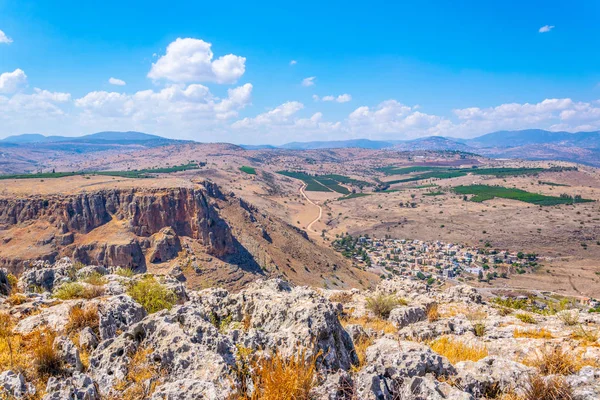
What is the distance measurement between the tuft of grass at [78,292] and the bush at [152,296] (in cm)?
86

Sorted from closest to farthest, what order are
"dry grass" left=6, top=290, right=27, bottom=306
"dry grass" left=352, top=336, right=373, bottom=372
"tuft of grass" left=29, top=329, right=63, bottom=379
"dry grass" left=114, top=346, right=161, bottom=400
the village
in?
"dry grass" left=114, top=346, right=161, bottom=400 < "tuft of grass" left=29, top=329, right=63, bottom=379 < "dry grass" left=352, top=336, right=373, bottom=372 < "dry grass" left=6, top=290, right=27, bottom=306 < the village

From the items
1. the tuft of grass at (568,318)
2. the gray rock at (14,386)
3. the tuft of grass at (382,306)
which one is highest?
the gray rock at (14,386)

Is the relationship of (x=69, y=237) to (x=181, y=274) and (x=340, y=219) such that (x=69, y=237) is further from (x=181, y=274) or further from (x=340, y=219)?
(x=340, y=219)

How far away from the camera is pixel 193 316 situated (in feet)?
20.1

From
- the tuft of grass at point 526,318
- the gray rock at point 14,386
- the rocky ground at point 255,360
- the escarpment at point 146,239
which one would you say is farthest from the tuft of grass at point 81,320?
the escarpment at point 146,239

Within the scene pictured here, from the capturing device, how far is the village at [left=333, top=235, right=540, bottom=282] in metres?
67.9

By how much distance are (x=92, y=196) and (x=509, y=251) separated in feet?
292

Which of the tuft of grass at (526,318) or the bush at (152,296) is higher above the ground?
the bush at (152,296)

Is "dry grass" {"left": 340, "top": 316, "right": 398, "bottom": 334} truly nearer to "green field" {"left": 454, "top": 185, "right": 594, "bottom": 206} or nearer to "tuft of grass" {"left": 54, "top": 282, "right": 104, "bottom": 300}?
"tuft of grass" {"left": 54, "top": 282, "right": 104, "bottom": 300}

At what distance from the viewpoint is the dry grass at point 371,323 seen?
11302 millimetres

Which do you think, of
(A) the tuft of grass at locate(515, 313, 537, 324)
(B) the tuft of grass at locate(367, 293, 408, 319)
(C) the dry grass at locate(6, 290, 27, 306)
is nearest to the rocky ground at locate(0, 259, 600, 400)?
(C) the dry grass at locate(6, 290, 27, 306)

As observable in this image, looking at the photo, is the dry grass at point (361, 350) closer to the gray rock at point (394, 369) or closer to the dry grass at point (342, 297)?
the gray rock at point (394, 369)

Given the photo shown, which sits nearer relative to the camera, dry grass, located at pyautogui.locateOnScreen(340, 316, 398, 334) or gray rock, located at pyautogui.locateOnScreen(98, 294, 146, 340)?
gray rock, located at pyautogui.locateOnScreen(98, 294, 146, 340)

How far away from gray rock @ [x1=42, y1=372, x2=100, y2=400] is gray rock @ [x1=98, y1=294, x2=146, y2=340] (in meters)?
2.04
